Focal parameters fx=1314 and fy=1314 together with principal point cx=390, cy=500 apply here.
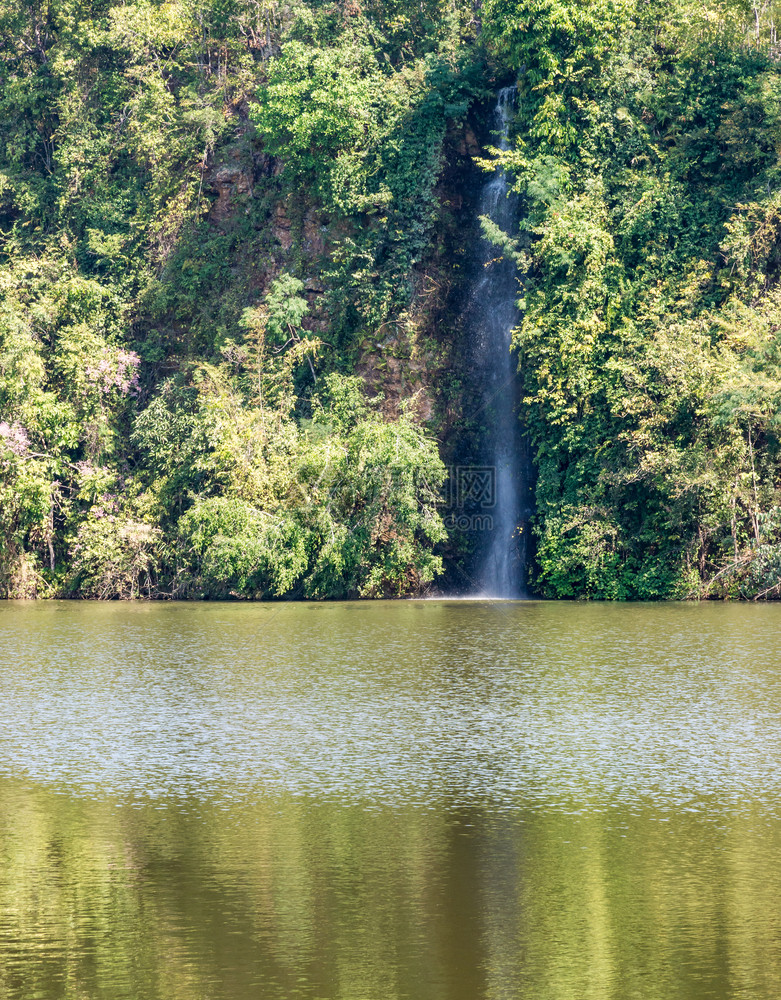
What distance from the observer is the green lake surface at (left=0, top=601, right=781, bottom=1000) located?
30.3ft

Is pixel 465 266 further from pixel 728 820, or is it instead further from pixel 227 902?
pixel 227 902

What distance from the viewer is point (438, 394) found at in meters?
39.1

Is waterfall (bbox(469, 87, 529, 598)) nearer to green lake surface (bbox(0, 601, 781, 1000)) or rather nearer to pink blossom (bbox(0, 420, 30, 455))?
green lake surface (bbox(0, 601, 781, 1000))

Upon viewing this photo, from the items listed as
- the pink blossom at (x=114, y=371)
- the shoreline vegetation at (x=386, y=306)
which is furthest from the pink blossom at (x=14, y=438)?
the pink blossom at (x=114, y=371)

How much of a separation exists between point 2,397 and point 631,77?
2047 cm

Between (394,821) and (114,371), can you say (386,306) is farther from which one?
(394,821)

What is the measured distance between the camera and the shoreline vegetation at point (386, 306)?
3453 centimetres

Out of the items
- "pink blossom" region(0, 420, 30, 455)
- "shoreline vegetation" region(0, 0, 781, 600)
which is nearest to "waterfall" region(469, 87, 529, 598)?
"shoreline vegetation" region(0, 0, 781, 600)

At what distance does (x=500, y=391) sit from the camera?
126 feet

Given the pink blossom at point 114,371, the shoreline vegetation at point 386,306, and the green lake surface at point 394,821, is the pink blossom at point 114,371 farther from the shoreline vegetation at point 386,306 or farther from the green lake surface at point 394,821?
the green lake surface at point 394,821

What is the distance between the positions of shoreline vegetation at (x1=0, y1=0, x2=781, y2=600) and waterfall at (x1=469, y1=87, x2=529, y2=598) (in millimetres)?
505

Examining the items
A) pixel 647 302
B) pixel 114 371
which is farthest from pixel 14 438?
pixel 647 302

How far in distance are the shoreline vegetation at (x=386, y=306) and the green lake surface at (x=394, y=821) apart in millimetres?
9990

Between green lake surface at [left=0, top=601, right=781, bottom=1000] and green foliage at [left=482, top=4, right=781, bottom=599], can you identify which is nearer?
green lake surface at [left=0, top=601, right=781, bottom=1000]
